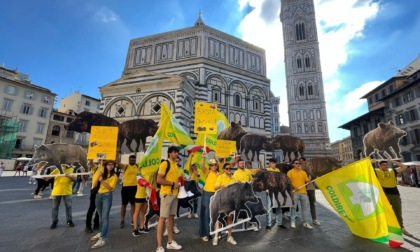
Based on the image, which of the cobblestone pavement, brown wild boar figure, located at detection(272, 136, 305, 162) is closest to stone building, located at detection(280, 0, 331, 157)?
brown wild boar figure, located at detection(272, 136, 305, 162)

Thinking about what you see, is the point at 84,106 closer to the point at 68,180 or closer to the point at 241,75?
the point at 241,75

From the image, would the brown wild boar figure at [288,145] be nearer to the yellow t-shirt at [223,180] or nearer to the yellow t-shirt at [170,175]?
the yellow t-shirt at [223,180]

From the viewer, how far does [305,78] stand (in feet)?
139

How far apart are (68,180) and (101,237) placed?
2240 millimetres

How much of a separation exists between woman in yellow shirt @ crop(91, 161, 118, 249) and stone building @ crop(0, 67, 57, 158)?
37.9 meters

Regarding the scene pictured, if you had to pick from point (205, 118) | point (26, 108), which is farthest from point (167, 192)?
point (26, 108)

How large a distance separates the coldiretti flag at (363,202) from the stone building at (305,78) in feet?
120

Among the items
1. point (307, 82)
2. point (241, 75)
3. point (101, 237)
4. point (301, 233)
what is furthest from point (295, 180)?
point (307, 82)

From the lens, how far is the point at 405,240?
4574mm

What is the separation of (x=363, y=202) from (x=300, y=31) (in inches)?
1962

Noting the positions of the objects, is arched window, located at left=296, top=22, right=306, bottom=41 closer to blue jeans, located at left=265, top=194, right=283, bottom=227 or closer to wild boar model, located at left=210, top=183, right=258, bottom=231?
blue jeans, located at left=265, top=194, right=283, bottom=227

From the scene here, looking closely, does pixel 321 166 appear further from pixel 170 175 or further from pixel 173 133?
pixel 170 175

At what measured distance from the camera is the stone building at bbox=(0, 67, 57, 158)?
104 ft

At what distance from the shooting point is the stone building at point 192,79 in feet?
63.9
